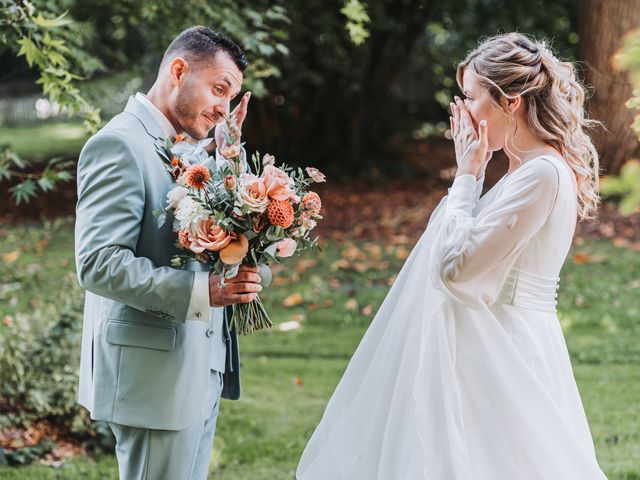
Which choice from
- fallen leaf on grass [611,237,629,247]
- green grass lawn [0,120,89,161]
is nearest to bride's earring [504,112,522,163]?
fallen leaf on grass [611,237,629,247]

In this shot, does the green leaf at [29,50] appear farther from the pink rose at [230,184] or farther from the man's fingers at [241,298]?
the man's fingers at [241,298]

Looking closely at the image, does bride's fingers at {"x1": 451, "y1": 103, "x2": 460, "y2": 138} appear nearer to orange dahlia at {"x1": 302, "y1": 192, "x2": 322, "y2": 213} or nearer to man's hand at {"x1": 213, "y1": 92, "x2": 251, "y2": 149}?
orange dahlia at {"x1": 302, "y1": 192, "x2": 322, "y2": 213}

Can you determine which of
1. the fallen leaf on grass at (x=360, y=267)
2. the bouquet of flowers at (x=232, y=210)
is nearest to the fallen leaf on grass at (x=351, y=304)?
the fallen leaf on grass at (x=360, y=267)

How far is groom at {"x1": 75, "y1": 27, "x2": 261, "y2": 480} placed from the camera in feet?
8.52

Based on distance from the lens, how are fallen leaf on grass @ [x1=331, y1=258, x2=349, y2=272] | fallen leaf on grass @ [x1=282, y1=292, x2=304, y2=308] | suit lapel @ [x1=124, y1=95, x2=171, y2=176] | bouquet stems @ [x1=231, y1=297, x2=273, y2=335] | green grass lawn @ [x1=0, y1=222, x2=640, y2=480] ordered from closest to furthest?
suit lapel @ [x1=124, y1=95, x2=171, y2=176], bouquet stems @ [x1=231, y1=297, x2=273, y2=335], green grass lawn @ [x1=0, y1=222, x2=640, y2=480], fallen leaf on grass @ [x1=282, y1=292, x2=304, y2=308], fallen leaf on grass @ [x1=331, y1=258, x2=349, y2=272]

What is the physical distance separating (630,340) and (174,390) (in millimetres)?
5031

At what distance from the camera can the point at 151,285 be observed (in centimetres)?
258

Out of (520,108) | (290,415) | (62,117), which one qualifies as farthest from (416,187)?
(62,117)

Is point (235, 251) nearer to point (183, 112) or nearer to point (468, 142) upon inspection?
point (183, 112)

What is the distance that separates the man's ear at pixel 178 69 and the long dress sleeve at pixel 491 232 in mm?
1025

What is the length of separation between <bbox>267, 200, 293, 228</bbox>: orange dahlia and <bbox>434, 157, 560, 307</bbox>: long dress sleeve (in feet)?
1.79

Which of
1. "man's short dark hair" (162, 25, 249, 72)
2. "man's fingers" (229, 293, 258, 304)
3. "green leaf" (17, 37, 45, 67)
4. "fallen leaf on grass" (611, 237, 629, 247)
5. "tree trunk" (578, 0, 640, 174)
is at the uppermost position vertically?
"tree trunk" (578, 0, 640, 174)

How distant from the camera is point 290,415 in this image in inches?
214

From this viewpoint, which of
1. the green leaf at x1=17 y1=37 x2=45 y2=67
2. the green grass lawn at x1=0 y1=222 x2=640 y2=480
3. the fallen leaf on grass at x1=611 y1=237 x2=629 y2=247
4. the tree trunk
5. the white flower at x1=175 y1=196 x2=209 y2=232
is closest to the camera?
the white flower at x1=175 y1=196 x2=209 y2=232
